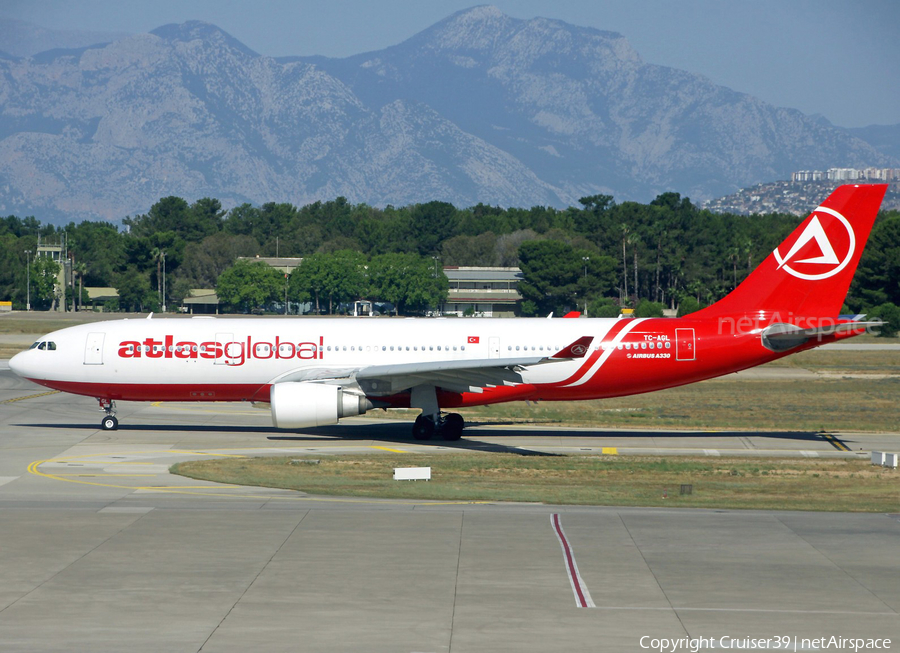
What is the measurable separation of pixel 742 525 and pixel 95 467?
58.9 feet

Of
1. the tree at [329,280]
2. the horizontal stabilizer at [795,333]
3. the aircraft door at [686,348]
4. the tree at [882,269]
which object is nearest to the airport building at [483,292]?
the tree at [329,280]

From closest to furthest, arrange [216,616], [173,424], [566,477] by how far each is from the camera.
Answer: [216,616]
[566,477]
[173,424]

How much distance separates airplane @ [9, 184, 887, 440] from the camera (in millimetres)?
34562

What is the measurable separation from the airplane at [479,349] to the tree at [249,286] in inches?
5352

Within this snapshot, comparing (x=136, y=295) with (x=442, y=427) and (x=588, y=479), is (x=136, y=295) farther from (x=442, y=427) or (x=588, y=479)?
(x=588, y=479)

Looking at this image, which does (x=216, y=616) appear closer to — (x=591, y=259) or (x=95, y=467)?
(x=95, y=467)

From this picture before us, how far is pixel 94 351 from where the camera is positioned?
35.5 m

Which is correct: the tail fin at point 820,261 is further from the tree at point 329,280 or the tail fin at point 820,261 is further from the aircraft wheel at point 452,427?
the tree at point 329,280

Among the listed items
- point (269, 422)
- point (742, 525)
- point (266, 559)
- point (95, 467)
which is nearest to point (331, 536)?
point (266, 559)

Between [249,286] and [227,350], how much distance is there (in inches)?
5443

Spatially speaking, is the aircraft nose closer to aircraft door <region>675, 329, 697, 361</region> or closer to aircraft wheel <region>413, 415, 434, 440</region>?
aircraft wheel <region>413, 415, 434, 440</region>

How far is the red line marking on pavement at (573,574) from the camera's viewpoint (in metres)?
15.7

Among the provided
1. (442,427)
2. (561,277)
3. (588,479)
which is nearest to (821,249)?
(588,479)

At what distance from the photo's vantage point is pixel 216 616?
14656mm
